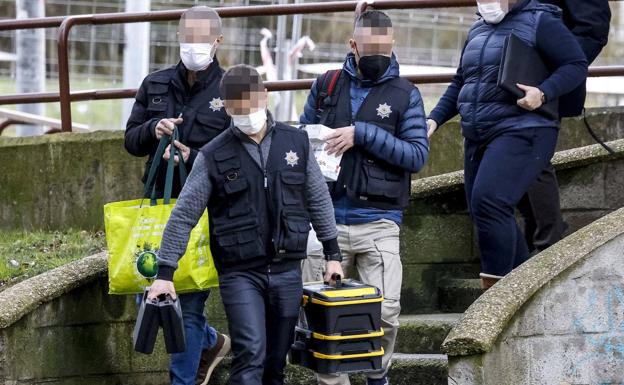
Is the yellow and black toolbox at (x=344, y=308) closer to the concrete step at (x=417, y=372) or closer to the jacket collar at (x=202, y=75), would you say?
the concrete step at (x=417, y=372)

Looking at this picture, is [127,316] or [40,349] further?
[127,316]

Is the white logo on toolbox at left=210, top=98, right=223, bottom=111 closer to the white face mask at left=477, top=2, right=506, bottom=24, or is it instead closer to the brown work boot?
the brown work boot

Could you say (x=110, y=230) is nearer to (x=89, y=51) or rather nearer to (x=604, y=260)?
(x=604, y=260)

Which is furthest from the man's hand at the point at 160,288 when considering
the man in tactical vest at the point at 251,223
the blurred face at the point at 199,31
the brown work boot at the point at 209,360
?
the blurred face at the point at 199,31

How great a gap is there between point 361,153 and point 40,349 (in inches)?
75.8

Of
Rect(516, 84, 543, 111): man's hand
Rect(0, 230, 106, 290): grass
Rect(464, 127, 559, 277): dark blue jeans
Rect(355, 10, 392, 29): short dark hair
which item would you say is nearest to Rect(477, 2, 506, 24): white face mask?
Rect(516, 84, 543, 111): man's hand

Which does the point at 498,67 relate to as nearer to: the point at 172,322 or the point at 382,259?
the point at 382,259

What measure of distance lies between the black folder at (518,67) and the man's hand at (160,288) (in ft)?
6.57

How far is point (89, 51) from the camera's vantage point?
16141 mm

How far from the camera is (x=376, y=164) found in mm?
6164

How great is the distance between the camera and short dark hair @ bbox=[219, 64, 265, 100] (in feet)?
18.3

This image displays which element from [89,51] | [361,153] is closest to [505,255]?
[361,153]

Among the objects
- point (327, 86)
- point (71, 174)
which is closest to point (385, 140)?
point (327, 86)

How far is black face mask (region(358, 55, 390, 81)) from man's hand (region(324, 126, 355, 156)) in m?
0.30
